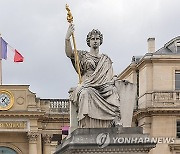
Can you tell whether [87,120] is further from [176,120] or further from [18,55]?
[18,55]

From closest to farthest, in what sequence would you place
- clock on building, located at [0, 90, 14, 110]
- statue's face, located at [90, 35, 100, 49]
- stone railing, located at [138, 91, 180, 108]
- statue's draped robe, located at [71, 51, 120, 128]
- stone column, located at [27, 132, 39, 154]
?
statue's draped robe, located at [71, 51, 120, 128] < statue's face, located at [90, 35, 100, 49] < stone railing, located at [138, 91, 180, 108] < clock on building, located at [0, 90, 14, 110] < stone column, located at [27, 132, 39, 154]

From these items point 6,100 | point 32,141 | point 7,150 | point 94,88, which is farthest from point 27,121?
point 94,88

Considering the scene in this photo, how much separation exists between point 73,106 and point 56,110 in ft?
180

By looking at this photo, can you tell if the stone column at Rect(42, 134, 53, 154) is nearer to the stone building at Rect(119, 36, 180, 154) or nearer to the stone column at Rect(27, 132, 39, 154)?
the stone column at Rect(27, 132, 39, 154)

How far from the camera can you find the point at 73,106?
36.0 feet

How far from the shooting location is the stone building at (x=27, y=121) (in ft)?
208

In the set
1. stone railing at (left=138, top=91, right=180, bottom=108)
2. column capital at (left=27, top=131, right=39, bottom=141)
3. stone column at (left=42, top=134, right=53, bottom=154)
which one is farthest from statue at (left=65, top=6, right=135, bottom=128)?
stone column at (left=42, top=134, right=53, bottom=154)

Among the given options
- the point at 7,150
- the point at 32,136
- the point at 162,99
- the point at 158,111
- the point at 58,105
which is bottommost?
the point at 7,150

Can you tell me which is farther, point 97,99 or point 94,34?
point 94,34

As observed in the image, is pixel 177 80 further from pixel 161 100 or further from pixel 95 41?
pixel 95 41

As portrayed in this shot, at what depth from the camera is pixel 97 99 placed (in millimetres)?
10648

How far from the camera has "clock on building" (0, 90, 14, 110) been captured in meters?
62.9

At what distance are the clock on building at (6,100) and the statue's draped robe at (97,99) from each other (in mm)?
52400

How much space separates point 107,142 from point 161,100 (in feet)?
154
